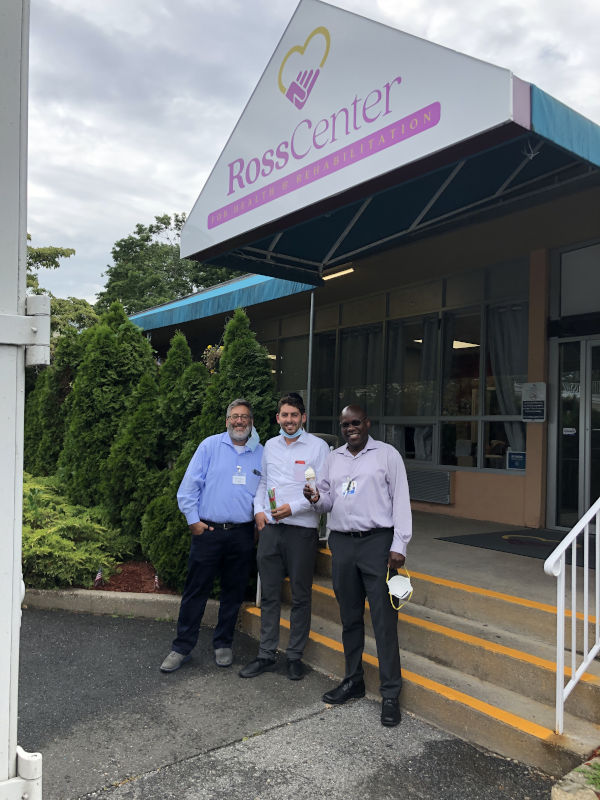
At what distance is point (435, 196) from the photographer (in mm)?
5414

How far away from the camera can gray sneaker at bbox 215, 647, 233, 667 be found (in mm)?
4312

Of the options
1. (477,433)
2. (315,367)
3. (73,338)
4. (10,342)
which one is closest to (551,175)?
(477,433)

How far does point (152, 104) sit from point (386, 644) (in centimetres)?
664

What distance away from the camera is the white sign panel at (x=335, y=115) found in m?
3.72

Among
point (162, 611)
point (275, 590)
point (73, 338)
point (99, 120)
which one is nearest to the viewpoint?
point (275, 590)

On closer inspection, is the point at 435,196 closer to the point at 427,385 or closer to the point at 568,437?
the point at 568,437

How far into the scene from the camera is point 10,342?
5.04 feet

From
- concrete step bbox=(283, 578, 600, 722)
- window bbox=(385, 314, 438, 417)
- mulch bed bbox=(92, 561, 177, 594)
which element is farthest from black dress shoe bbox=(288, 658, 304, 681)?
window bbox=(385, 314, 438, 417)

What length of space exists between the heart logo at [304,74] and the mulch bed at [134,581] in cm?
441

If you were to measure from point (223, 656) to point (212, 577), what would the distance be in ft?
1.81

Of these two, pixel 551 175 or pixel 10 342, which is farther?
pixel 551 175

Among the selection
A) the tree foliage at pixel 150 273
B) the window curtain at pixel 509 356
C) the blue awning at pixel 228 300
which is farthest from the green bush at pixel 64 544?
the tree foliage at pixel 150 273

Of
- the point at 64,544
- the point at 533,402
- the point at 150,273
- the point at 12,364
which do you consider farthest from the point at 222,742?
the point at 150,273

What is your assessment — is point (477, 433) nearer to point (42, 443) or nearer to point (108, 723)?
point (108, 723)
